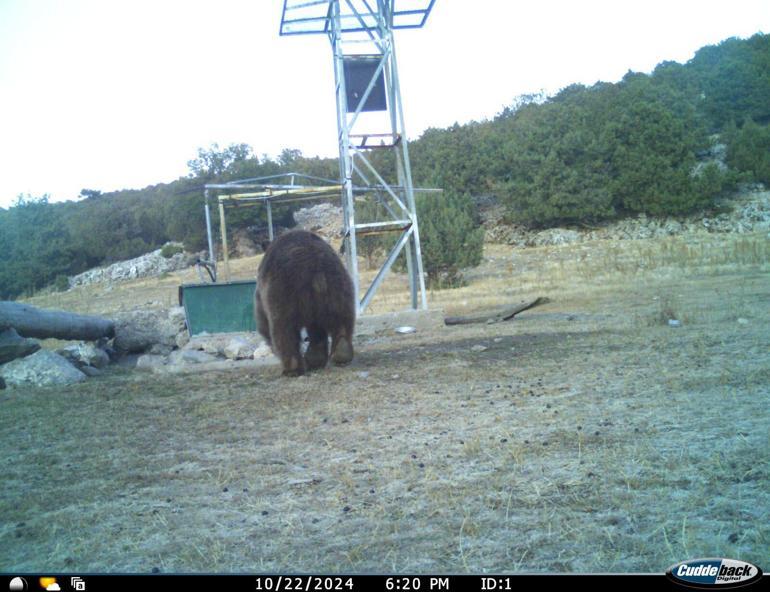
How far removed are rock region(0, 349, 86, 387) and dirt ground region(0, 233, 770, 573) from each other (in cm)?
50

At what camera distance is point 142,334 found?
10906 mm

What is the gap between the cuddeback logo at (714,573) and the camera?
2.07m

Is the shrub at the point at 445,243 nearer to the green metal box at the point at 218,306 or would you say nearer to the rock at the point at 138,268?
the rock at the point at 138,268

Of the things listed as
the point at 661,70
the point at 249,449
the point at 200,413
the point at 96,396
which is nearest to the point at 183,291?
the point at 96,396

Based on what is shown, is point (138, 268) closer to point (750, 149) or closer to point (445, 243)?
point (445, 243)

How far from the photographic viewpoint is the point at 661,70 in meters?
20.5

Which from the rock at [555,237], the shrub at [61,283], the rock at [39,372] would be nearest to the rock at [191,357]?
the rock at [39,372]

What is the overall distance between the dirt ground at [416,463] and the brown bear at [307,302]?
0.88ft

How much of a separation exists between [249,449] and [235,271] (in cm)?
1869

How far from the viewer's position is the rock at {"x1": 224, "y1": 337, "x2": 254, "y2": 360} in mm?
9000

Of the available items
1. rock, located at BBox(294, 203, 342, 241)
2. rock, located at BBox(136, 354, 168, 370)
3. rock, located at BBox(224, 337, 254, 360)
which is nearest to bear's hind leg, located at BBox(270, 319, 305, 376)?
rock, located at BBox(224, 337, 254, 360)

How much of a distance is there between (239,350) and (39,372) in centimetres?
236

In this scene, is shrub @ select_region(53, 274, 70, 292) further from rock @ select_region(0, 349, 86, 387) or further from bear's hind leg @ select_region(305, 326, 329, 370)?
bear's hind leg @ select_region(305, 326, 329, 370)

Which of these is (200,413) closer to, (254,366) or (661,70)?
(254,366)
